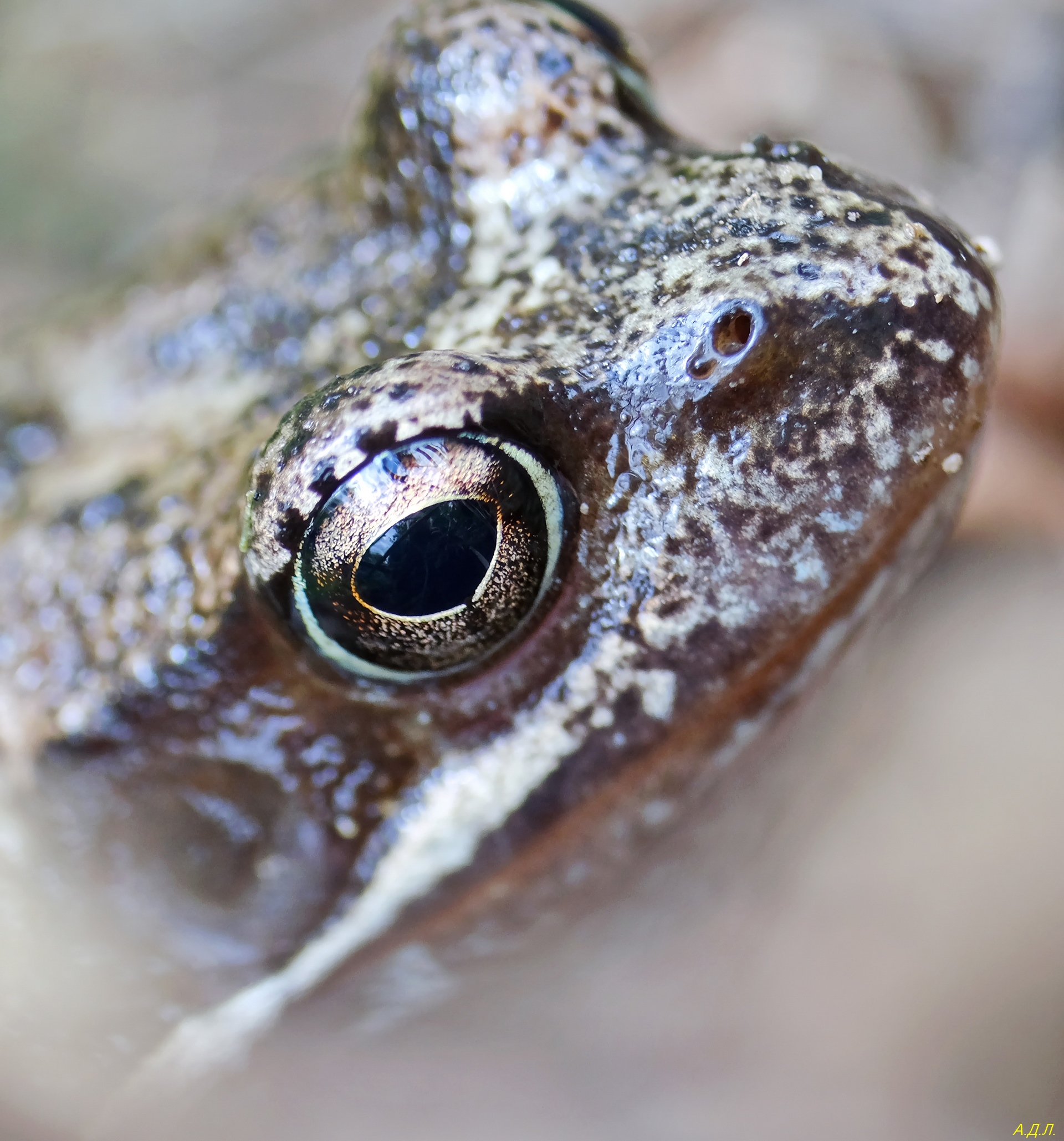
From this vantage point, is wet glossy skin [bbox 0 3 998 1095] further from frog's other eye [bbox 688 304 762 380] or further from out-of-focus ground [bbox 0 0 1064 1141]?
out-of-focus ground [bbox 0 0 1064 1141]

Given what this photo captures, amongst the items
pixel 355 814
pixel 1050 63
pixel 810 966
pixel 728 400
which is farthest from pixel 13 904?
pixel 1050 63

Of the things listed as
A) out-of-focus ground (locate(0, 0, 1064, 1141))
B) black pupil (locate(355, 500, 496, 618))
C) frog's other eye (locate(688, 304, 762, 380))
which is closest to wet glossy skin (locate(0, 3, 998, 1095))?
frog's other eye (locate(688, 304, 762, 380))

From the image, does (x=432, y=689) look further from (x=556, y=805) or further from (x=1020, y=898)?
(x=1020, y=898)

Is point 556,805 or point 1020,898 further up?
point 556,805

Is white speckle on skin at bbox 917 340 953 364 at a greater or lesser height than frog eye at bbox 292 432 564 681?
lesser

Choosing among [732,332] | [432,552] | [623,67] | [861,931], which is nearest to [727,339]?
[732,332]

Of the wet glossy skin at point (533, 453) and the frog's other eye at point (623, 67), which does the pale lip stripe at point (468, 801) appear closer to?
the wet glossy skin at point (533, 453)

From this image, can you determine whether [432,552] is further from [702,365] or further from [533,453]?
[702,365]
